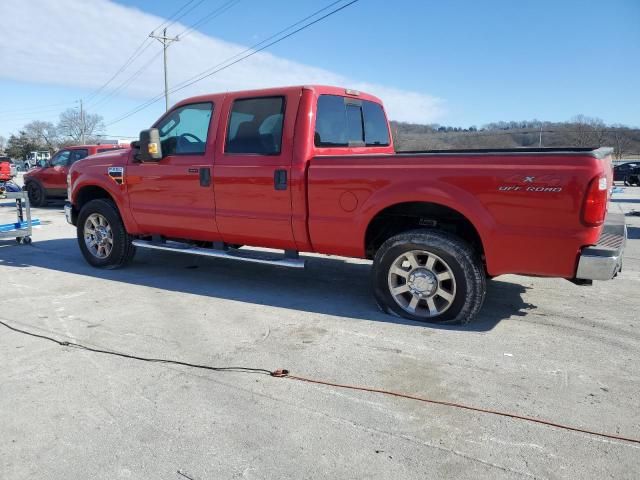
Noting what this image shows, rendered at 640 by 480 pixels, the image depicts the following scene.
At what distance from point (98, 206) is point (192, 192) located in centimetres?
175

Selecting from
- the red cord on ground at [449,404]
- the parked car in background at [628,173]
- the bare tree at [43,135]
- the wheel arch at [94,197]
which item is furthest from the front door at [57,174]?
the bare tree at [43,135]

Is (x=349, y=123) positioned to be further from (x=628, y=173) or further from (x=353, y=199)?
(x=628, y=173)

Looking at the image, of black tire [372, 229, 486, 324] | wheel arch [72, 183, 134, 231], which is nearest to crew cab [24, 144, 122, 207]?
wheel arch [72, 183, 134, 231]

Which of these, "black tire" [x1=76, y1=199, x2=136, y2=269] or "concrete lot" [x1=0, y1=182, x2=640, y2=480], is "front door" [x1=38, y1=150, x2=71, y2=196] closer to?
"black tire" [x1=76, y1=199, x2=136, y2=269]

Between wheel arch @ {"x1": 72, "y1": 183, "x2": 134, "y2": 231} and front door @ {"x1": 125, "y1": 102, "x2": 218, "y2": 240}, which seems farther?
wheel arch @ {"x1": 72, "y1": 183, "x2": 134, "y2": 231}

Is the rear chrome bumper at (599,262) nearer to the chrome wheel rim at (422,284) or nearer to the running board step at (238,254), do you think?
the chrome wheel rim at (422,284)

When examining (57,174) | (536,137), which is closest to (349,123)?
(57,174)

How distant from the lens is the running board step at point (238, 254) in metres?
5.07

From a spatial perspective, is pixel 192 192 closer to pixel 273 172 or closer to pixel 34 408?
pixel 273 172

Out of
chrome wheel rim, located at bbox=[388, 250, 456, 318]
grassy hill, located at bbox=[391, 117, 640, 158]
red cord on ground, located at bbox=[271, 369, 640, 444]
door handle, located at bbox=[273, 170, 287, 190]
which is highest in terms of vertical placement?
grassy hill, located at bbox=[391, 117, 640, 158]

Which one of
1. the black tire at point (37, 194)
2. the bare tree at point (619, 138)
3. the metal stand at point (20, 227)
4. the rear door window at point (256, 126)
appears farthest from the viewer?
the bare tree at point (619, 138)

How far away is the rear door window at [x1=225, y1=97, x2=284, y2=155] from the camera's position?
16.5ft

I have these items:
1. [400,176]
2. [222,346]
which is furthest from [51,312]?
[400,176]

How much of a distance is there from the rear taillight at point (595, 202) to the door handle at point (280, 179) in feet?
8.49
